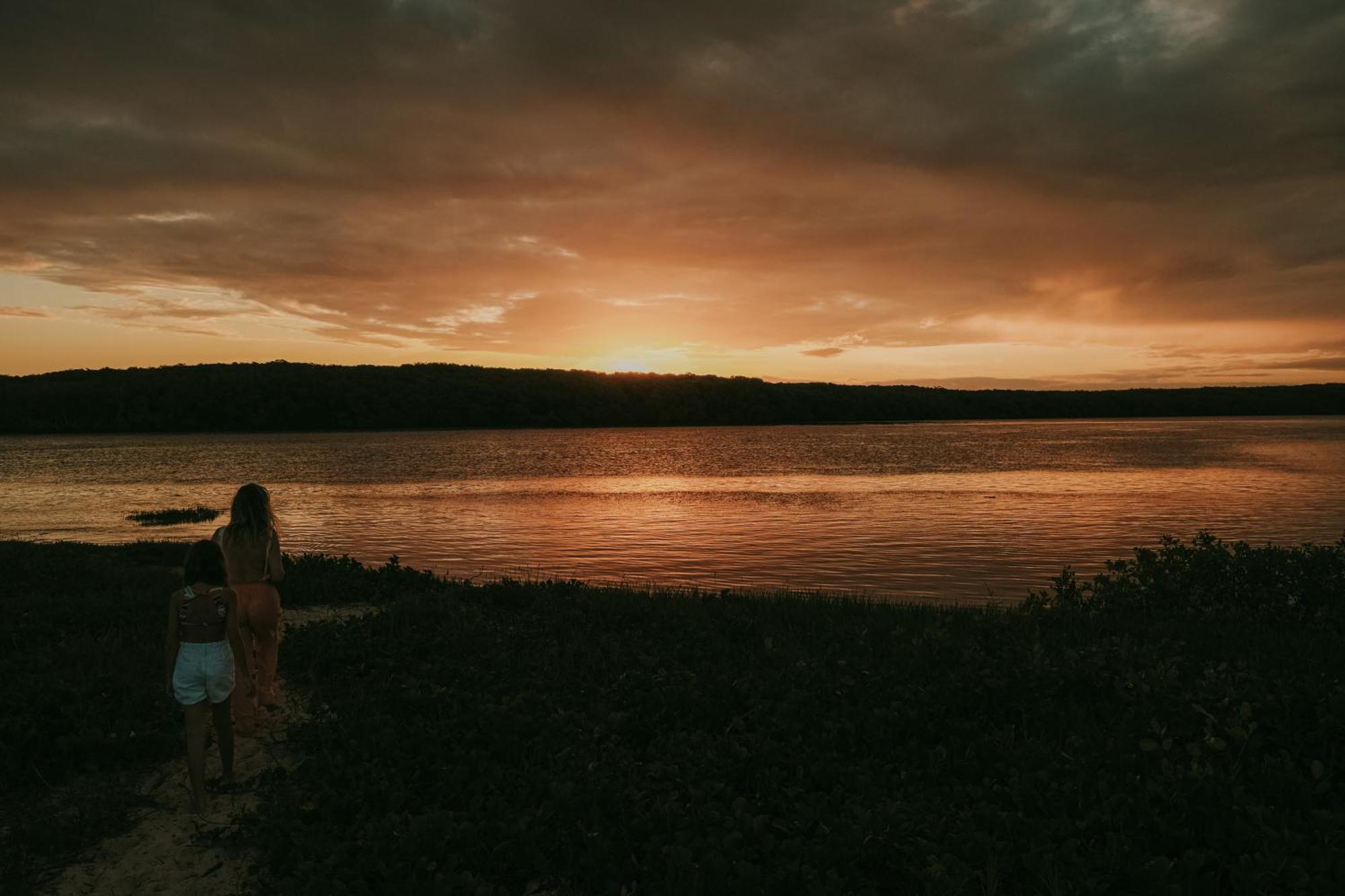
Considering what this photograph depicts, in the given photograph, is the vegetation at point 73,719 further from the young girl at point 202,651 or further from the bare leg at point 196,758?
the young girl at point 202,651

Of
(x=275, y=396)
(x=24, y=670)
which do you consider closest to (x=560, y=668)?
(x=24, y=670)

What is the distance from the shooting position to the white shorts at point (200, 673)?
7.43 m

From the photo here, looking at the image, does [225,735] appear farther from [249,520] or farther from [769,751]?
[769,751]

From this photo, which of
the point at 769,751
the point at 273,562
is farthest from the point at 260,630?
the point at 769,751

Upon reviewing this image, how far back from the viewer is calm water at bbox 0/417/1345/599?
86.5ft

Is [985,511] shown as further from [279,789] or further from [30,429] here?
[30,429]

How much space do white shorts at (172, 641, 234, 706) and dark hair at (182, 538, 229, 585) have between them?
0.54 metres

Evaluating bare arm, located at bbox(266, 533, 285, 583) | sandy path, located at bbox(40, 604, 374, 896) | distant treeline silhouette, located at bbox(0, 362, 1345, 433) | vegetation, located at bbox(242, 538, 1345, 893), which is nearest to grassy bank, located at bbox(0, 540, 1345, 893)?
vegetation, located at bbox(242, 538, 1345, 893)

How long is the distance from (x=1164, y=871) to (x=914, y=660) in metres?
4.53

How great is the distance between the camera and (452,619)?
12141mm

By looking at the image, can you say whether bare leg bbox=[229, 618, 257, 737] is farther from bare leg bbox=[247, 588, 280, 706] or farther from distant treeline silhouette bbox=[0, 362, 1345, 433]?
distant treeline silhouette bbox=[0, 362, 1345, 433]

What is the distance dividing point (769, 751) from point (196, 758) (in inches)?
190

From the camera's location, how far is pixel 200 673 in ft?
24.5

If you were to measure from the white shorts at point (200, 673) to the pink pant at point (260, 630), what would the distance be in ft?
4.86
